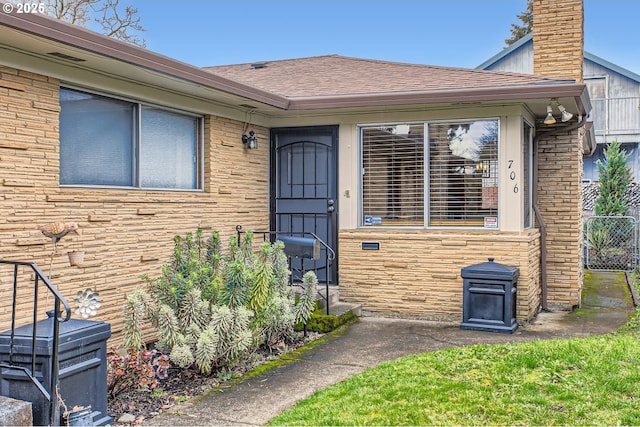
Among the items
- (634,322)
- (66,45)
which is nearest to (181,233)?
(66,45)

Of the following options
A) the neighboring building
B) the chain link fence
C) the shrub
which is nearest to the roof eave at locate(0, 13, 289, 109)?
the shrub

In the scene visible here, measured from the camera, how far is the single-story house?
5.11 meters

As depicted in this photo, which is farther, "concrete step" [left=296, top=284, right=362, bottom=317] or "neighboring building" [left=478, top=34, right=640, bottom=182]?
"neighboring building" [left=478, top=34, right=640, bottom=182]

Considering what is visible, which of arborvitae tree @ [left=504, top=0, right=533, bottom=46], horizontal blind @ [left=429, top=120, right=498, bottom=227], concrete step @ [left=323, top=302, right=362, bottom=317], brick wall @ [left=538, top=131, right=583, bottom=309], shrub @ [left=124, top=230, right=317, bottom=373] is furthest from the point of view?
arborvitae tree @ [left=504, top=0, right=533, bottom=46]

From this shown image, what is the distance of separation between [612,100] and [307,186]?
1578 centimetres

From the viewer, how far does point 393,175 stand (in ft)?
26.5

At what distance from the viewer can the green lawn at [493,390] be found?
3984mm

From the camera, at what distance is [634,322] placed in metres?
7.57

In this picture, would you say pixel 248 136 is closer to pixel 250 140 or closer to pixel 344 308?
pixel 250 140

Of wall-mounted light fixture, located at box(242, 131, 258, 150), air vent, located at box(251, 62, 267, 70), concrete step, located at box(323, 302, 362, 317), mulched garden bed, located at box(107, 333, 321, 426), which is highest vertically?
air vent, located at box(251, 62, 267, 70)

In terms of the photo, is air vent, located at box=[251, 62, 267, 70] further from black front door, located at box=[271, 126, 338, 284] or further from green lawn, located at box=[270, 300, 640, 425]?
green lawn, located at box=[270, 300, 640, 425]

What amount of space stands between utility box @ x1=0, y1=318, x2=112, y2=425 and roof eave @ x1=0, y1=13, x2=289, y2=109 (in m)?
2.01

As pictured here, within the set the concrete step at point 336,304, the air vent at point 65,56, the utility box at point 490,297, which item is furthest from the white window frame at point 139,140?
the utility box at point 490,297

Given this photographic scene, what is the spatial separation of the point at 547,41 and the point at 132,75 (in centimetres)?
603
